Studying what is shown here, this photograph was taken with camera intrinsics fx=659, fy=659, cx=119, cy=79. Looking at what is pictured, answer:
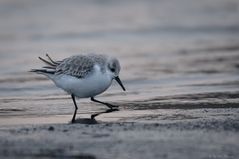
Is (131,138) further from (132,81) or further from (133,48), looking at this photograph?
(133,48)

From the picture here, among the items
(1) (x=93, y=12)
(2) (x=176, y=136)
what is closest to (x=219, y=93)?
(2) (x=176, y=136)

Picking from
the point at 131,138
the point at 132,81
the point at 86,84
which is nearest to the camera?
the point at 131,138

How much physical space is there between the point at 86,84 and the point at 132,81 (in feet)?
10.3

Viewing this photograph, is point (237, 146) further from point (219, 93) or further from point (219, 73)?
point (219, 73)

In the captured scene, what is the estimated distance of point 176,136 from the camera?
7930 mm

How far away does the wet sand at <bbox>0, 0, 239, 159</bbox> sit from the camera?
7.68 m

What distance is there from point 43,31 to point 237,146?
13.1 meters

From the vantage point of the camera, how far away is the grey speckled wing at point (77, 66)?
33.2 feet

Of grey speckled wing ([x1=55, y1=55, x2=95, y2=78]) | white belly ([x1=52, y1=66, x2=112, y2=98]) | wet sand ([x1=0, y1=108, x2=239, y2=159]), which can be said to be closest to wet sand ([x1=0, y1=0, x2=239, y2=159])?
wet sand ([x1=0, y1=108, x2=239, y2=159])

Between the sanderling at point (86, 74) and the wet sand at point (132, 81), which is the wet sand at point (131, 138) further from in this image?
the sanderling at point (86, 74)

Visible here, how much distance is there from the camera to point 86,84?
33.1 feet

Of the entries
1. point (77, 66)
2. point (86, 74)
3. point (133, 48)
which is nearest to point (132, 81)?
point (77, 66)

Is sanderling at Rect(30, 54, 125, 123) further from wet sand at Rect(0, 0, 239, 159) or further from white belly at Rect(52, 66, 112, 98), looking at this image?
wet sand at Rect(0, 0, 239, 159)

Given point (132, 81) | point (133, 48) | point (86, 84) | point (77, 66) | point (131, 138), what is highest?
point (133, 48)
